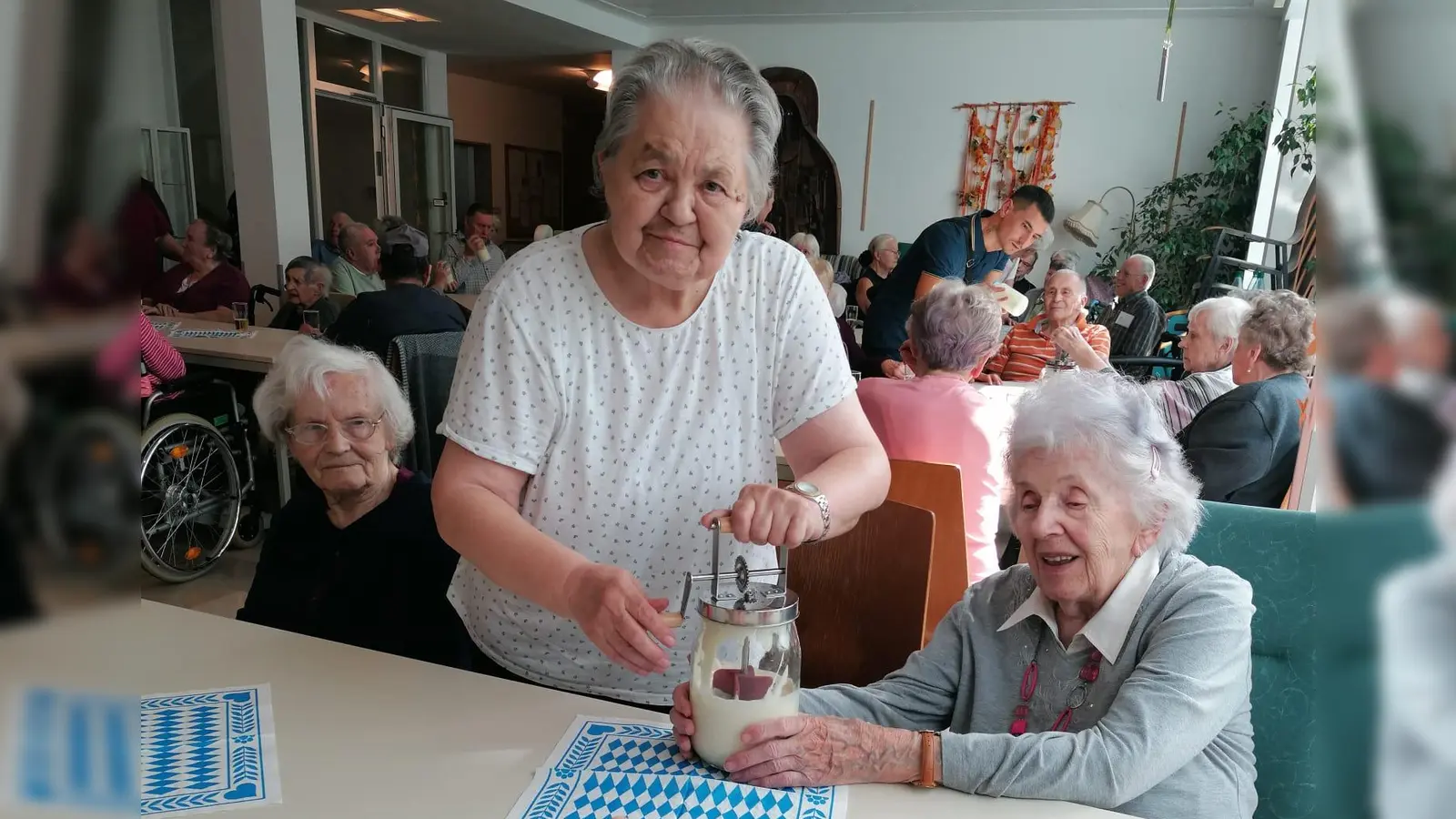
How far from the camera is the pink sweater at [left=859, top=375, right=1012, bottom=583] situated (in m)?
2.51

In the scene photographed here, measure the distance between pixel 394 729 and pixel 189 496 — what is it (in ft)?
9.55

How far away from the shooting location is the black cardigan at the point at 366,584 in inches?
74.1

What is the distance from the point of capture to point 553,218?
13.7m

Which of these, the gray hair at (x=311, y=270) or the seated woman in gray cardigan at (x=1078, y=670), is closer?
the seated woman in gray cardigan at (x=1078, y=670)

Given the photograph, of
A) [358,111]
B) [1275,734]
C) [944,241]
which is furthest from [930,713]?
[358,111]

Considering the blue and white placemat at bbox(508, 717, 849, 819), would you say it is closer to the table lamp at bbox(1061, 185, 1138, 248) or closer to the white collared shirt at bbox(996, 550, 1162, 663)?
the white collared shirt at bbox(996, 550, 1162, 663)

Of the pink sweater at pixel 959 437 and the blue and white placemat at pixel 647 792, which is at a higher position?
the pink sweater at pixel 959 437

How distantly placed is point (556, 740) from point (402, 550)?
791 millimetres

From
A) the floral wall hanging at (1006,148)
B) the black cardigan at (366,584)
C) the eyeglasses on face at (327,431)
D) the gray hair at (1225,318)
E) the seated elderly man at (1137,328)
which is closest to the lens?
the black cardigan at (366,584)

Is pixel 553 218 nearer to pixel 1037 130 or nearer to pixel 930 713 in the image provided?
pixel 1037 130

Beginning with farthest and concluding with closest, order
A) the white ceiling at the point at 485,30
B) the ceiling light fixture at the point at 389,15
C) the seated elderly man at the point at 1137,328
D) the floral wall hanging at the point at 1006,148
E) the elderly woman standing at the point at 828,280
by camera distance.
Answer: the floral wall hanging at the point at 1006,148, the ceiling light fixture at the point at 389,15, the white ceiling at the point at 485,30, the elderly woman standing at the point at 828,280, the seated elderly man at the point at 1137,328

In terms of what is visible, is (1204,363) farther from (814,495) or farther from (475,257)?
(475,257)

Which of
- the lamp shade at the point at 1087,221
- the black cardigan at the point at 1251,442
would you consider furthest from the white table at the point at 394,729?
the lamp shade at the point at 1087,221

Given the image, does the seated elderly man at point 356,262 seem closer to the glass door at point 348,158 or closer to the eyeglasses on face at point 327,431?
the glass door at point 348,158
